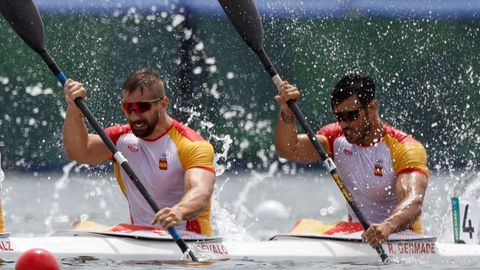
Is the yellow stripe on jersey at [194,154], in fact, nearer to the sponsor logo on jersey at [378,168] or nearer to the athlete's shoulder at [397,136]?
the sponsor logo on jersey at [378,168]

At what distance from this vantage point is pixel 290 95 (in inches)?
371

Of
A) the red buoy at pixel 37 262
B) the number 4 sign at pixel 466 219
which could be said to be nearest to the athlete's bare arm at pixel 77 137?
the red buoy at pixel 37 262

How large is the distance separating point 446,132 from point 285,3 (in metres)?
2.67

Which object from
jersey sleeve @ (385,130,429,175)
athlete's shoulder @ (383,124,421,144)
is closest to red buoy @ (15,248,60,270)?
jersey sleeve @ (385,130,429,175)

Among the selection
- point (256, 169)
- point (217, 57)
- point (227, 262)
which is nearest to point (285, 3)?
point (217, 57)

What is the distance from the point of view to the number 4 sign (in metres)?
9.83

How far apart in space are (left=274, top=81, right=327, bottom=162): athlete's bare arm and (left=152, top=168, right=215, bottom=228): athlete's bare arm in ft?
2.43

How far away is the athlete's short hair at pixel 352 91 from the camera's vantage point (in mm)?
9344

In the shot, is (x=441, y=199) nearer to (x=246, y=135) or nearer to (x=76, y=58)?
(x=246, y=135)

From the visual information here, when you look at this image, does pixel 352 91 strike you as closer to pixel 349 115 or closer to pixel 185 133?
pixel 349 115

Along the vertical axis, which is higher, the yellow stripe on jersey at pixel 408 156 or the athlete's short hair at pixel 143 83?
the athlete's short hair at pixel 143 83

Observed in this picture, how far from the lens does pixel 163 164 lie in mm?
9156

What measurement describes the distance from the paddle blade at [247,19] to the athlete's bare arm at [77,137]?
1350 millimetres

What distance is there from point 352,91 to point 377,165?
52 cm
